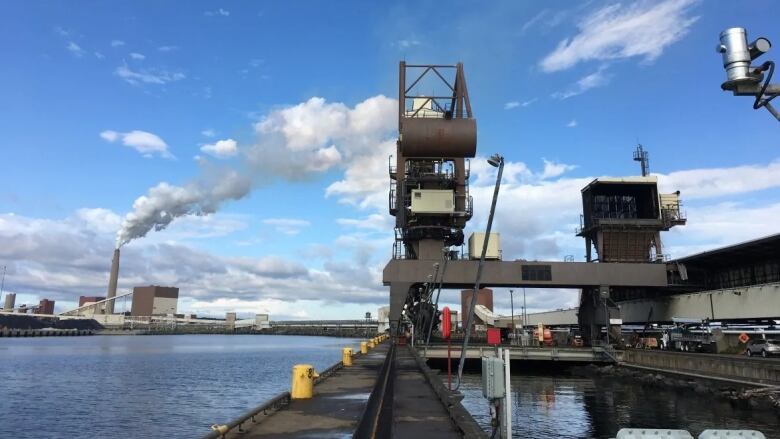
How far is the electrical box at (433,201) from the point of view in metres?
58.2

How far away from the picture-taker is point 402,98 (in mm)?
64562

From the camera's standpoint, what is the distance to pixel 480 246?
6219cm

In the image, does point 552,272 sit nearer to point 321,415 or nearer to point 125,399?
point 125,399

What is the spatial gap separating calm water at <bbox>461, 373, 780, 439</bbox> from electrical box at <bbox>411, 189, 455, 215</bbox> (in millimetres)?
20465

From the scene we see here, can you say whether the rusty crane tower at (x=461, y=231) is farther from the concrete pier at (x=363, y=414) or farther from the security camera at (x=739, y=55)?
the security camera at (x=739, y=55)

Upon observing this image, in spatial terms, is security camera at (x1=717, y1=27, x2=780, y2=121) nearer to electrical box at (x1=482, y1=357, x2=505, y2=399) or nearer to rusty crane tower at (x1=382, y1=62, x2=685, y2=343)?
electrical box at (x1=482, y1=357, x2=505, y2=399)

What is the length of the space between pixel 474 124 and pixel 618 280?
25374 mm

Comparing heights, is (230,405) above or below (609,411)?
below

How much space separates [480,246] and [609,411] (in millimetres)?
31766

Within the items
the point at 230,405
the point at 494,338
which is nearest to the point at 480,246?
the point at 230,405

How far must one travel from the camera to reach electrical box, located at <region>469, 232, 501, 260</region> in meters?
61.1

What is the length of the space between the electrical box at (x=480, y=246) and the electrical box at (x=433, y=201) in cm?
598

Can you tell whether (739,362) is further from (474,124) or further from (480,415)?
(474,124)

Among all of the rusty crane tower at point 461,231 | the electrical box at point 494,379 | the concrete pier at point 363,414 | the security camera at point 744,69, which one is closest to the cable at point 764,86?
the security camera at point 744,69
